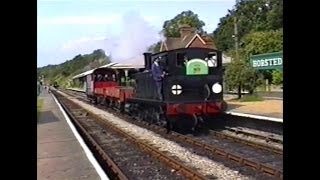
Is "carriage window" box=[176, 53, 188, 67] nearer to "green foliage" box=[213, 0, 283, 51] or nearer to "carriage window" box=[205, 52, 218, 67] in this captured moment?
"carriage window" box=[205, 52, 218, 67]

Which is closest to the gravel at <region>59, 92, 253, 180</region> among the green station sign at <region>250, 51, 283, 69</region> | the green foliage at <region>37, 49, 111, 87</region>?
the green station sign at <region>250, 51, 283, 69</region>

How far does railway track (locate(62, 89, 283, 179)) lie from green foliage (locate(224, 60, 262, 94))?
578 inches

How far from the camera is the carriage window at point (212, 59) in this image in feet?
45.8

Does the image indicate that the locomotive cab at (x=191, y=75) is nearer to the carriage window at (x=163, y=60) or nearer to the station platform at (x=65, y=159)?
the carriage window at (x=163, y=60)

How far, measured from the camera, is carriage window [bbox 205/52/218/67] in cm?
1395

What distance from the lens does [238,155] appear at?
9125 millimetres

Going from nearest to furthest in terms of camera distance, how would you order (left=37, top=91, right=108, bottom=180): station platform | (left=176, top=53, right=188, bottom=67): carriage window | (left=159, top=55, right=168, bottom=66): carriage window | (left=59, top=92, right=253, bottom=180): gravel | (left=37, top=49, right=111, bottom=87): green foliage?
(left=37, top=91, right=108, bottom=180): station platform, (left=59, top=92, right=253, bottom=180): gravel, (left=176, top=53, right=188, bottom=67): carriage window, (left=159, top=55, right=168, bottom=66): carriage window, (left=37, top=49, right=111, bottom=87): green foliage

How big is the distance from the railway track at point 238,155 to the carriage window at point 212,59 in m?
2.23

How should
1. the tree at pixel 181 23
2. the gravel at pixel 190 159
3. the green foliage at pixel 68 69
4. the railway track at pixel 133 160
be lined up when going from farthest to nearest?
the green foliage at pixel 68 69 < the tree at pixel 181 23 < the railway track at pixel 133 160 < the gravel at pixel 190 159

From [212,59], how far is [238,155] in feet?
18.0

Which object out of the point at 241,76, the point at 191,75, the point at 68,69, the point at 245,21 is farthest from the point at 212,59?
the point at 68,69

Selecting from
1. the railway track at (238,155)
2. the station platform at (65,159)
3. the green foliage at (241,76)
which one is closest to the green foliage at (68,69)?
the green foliage at (241,76)
